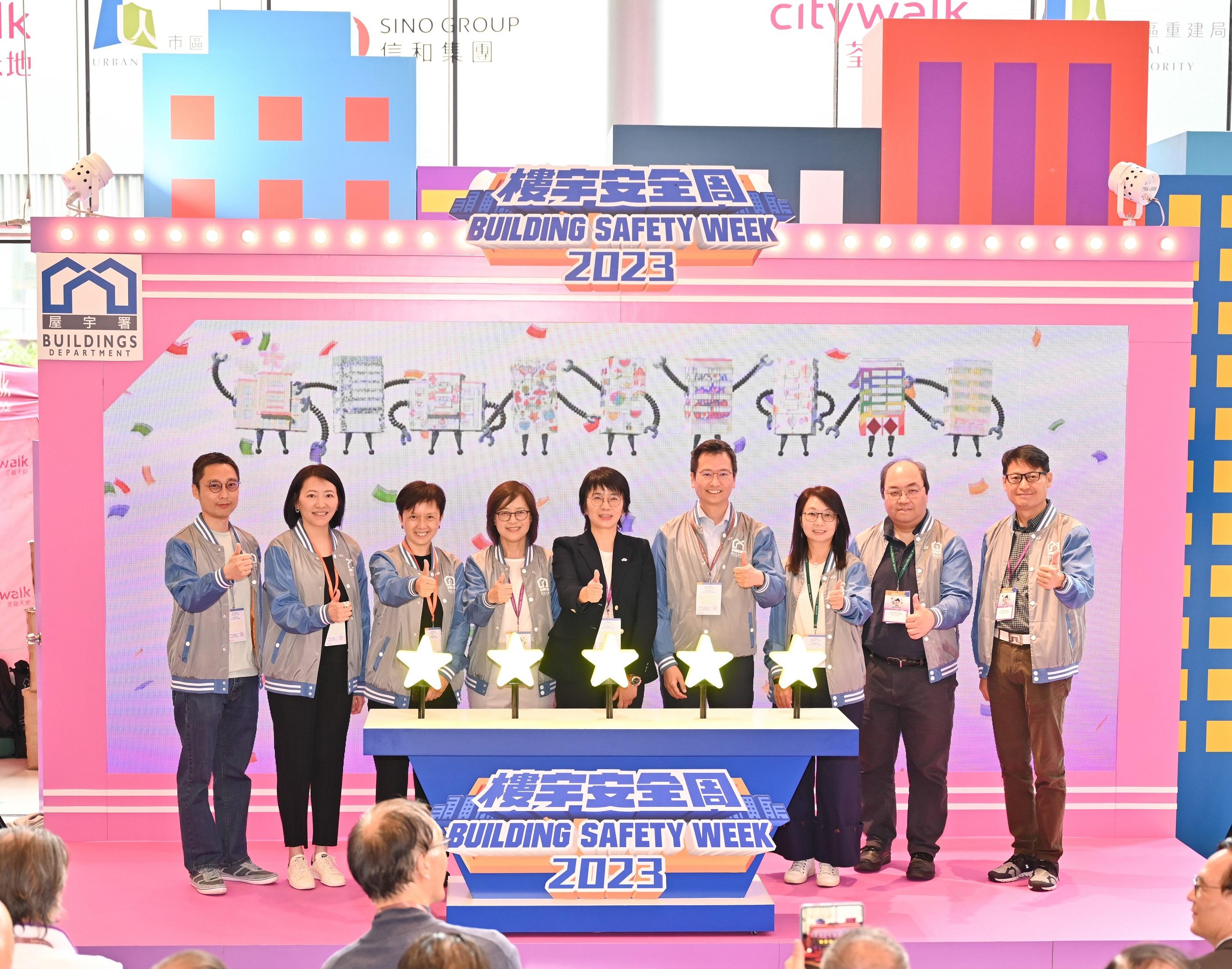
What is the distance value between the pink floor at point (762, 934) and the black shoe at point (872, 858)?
0.04m

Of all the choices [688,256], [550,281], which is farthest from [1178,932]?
[550,281]

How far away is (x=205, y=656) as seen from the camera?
4.52 meters

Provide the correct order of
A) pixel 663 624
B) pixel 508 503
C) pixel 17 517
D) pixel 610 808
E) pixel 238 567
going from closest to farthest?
pixel 610 808 < pixel 238 567 < pixel 508 503 < pixel 663 624 < pixel 17 517

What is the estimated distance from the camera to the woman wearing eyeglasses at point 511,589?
4.62 metres

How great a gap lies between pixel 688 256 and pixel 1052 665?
2.26 meters

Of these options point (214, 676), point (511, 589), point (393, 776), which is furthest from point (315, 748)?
point (511, 589)

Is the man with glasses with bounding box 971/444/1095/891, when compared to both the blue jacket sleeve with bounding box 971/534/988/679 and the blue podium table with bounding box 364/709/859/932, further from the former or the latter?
the blue podium table with bounding box 364/709/859/932

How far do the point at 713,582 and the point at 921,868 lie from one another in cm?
145

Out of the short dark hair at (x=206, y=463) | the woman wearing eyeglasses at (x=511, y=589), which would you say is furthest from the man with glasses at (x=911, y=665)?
the short dark hair at (x=206, y=463)

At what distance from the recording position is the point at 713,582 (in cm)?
476

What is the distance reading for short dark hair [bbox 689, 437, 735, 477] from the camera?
4801 millimetres

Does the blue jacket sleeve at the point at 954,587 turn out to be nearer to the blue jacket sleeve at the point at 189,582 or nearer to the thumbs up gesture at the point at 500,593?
the thumbs up gesture at the point at 500,593

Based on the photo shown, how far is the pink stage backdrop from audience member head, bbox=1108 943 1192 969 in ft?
10.8

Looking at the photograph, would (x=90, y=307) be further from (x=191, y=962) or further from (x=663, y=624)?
(x=191, y=962)
